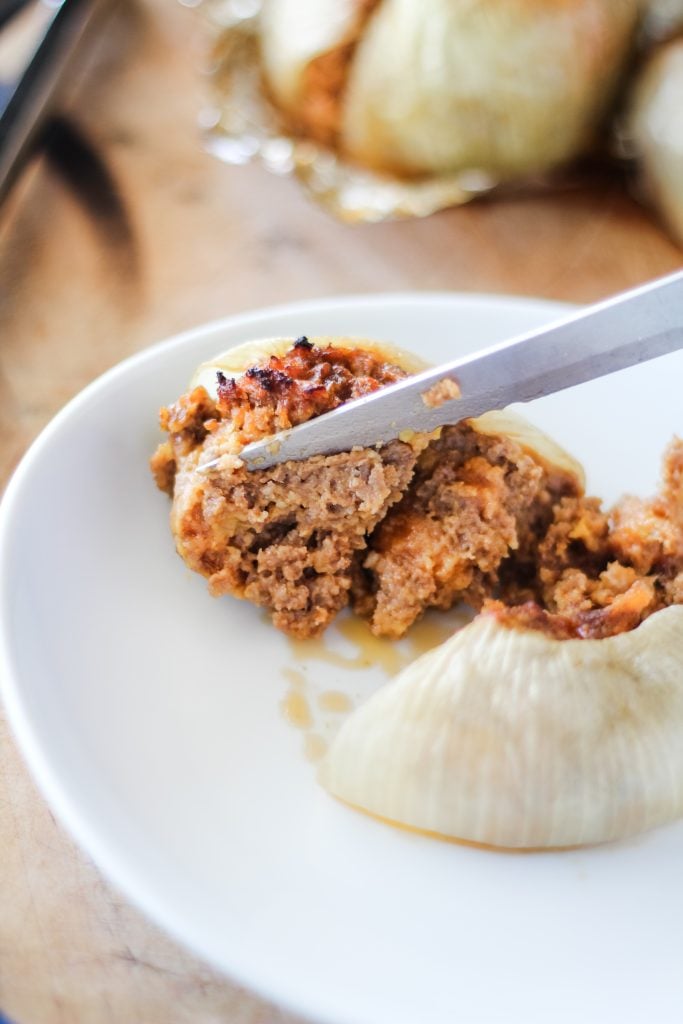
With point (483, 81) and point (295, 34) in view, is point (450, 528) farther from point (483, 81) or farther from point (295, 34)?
point (295, 34)

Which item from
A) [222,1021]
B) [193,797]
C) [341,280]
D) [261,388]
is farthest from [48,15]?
[222,1021]

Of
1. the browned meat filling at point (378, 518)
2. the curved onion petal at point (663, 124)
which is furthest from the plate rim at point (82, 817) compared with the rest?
the curved onion petal at point (663, 124)

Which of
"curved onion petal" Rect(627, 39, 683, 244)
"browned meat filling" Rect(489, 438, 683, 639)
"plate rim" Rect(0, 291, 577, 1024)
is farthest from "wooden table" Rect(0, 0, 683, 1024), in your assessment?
"browned meat filling" Rect(489, 438, 683, 639)

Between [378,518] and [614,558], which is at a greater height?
[378,518]

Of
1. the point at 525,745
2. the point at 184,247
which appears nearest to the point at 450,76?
the point at 184,247

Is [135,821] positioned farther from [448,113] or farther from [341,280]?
[448,113]

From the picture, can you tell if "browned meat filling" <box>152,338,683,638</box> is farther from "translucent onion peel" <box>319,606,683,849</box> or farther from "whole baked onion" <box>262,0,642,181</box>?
"whole baked onion" <box>262,0,642,181</box>

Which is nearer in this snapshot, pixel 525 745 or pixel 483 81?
pixel 525 745
